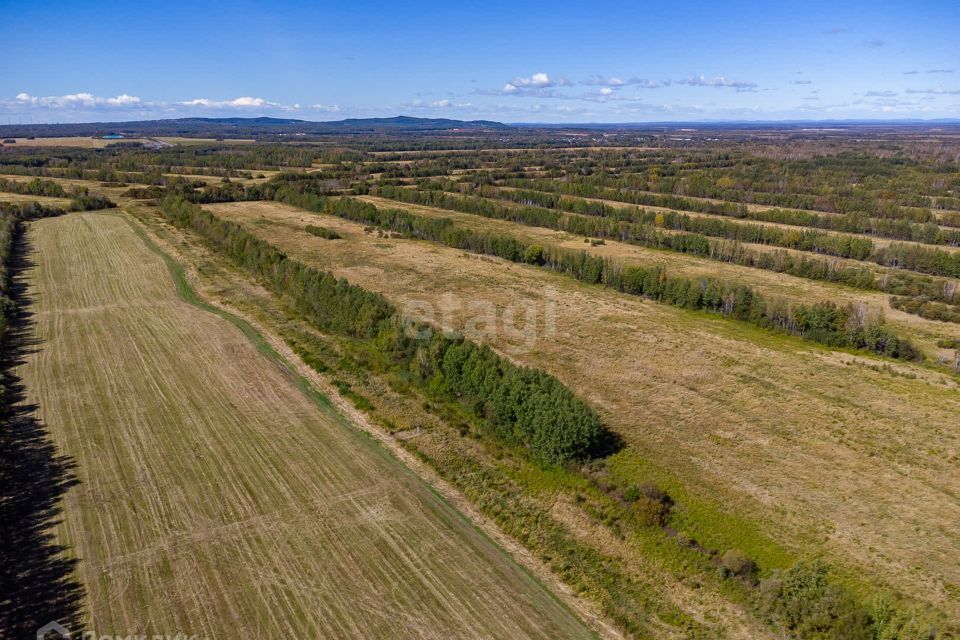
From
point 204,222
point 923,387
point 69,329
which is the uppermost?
point 204,222

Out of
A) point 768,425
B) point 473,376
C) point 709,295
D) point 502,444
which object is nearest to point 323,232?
point 709,295

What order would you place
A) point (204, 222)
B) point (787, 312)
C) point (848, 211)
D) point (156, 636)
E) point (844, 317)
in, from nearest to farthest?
point (156, 636) < point (844, 317) < point (787, 312) < point (204, 222) < point (848, 211)

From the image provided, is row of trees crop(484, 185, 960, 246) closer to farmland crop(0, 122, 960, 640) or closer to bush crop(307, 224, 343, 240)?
farmland crop(0, 122, 960, 640)

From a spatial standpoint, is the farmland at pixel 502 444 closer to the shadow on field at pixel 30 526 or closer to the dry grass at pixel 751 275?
the shadow on field at pixel 30 526

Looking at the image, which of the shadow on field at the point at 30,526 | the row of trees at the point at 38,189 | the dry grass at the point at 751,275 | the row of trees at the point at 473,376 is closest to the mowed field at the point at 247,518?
the shadow on field at the point at 30,526

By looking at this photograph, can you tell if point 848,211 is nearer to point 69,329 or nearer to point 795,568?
point 795,568

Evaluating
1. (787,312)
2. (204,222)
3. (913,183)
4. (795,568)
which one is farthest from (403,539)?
(913,183)

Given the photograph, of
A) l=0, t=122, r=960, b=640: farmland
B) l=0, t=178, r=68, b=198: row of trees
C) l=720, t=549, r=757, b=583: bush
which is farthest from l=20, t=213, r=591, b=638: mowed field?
l=0, t=178, r=68, b=198: row of trees

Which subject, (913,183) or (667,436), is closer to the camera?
(667,436)
